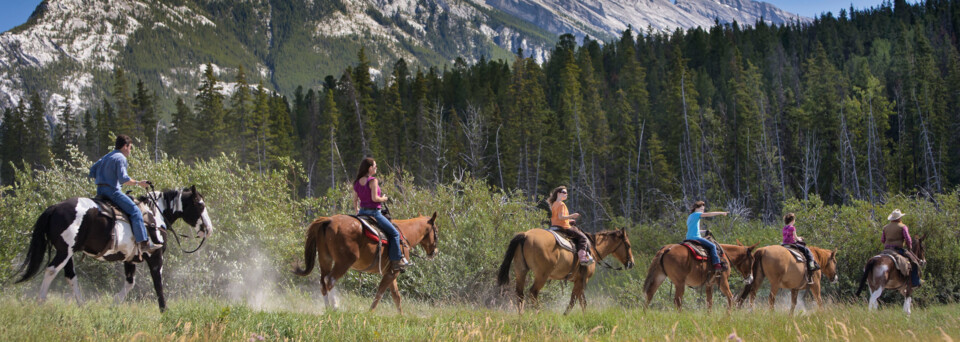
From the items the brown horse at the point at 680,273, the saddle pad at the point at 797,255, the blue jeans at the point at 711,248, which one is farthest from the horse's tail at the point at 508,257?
the saddle pad at the point at 797,255

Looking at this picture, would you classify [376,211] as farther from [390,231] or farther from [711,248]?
[711,248]

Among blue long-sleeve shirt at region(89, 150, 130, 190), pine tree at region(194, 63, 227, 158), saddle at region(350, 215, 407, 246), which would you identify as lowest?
saddle at region(350, 215, 407, 246)

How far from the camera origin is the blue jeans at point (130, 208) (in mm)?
9047

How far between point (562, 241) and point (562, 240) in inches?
0.9

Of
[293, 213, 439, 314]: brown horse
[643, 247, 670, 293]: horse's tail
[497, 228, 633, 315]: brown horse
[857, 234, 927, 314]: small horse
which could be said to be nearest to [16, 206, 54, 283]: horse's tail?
[293, 213, 439, 314]: brown horse

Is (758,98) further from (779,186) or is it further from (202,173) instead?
(202,173)

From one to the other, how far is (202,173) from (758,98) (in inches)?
2370

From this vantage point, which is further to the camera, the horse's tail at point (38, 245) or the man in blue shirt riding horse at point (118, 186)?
the man in blue shirt riding horse at point (118, 186)

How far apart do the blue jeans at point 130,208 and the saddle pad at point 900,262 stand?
1525cm

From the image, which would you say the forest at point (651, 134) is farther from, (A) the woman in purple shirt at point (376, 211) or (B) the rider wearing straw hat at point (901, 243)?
(A) the woman in purple shirt at point (376, 211)

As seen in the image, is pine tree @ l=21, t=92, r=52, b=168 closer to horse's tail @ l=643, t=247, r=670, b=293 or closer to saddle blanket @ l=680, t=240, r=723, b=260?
horse's tail @ l=643, t=247, r=670, b=293

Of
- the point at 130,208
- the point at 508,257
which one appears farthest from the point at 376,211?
the point at 130,208

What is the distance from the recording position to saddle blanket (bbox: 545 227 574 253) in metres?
11.4

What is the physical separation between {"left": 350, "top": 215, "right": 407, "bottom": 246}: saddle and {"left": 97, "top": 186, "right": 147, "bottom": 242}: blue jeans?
10.0 feet
